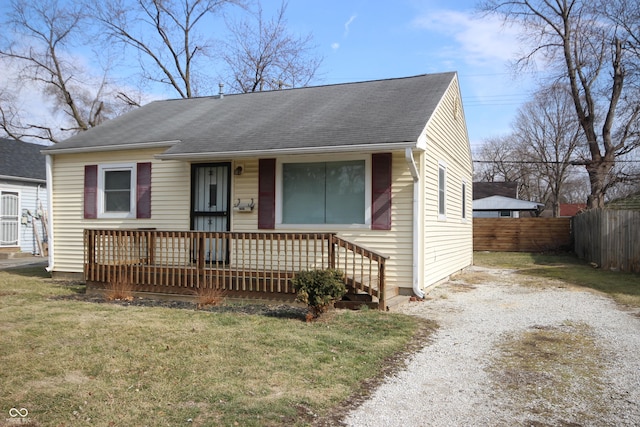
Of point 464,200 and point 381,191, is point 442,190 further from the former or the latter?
point 464,200

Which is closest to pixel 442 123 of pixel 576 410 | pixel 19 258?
pixel 576 410

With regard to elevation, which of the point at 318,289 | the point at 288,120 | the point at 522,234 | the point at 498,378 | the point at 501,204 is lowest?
the point at 498,378

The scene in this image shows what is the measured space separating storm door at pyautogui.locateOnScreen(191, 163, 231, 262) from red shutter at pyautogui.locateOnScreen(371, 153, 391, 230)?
306 cm

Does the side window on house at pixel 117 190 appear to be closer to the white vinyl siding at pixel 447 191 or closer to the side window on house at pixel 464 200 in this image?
the white vinyl siding at pixel 447 191

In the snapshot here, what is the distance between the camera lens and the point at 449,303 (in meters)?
9.18

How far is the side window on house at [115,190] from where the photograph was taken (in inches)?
451

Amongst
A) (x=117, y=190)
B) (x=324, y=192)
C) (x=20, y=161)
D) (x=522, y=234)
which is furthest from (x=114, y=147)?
(x=522, y=234)

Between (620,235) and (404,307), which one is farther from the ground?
(620,235)

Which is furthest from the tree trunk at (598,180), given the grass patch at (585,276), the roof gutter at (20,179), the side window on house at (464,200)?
the roof gutter at (20,179)

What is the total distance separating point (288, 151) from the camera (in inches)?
364

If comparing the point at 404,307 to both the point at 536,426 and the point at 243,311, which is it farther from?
the point at 536,426

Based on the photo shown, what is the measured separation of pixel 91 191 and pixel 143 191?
1401 millimetres

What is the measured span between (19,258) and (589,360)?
748 inches

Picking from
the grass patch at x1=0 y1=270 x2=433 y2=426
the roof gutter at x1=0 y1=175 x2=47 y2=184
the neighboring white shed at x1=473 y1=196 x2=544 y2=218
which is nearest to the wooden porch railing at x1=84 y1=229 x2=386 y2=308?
the grass patch at x1=0 y1=270 x2=433 y2=426
